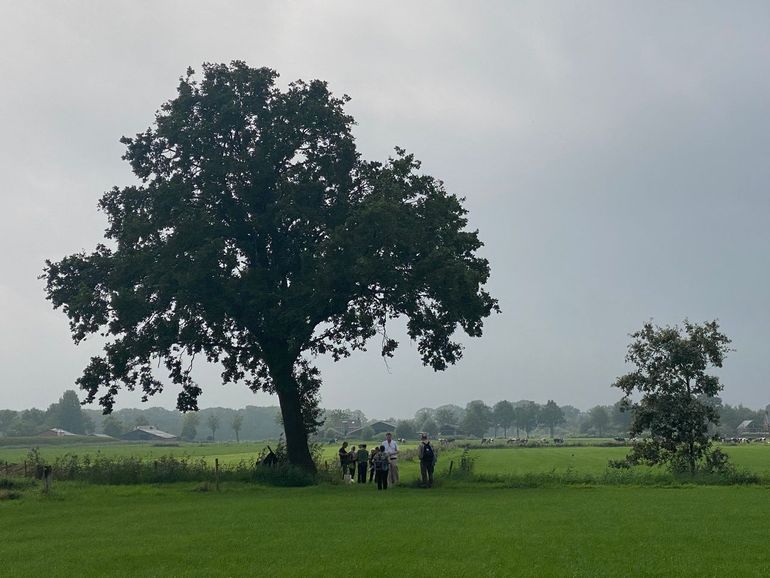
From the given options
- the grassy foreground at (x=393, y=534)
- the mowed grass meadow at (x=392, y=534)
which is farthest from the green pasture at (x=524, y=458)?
the grassy foreground at (x=393, y=534)

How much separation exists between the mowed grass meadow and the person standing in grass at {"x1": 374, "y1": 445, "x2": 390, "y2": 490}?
1814mm

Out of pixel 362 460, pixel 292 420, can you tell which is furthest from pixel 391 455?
pixel 292 420

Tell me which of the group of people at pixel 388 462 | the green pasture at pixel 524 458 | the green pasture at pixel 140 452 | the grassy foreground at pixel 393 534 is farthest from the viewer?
the green pasture at pixel 140 452

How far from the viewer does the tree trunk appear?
1373 inches

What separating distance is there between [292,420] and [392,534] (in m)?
19.9

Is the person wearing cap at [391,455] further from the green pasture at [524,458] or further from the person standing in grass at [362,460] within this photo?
the green pasture at [524,458]

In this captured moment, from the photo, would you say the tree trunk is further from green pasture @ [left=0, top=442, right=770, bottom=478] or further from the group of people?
green pasture @ [left=0, top=442, right=770, bottom=478]

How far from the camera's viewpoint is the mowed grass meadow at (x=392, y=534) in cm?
1239

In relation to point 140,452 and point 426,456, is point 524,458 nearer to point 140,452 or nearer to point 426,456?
point 426,456

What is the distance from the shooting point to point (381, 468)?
29.0m

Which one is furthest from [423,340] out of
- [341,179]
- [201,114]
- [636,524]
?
[636,524]

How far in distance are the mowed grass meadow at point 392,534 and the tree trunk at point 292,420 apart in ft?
26.4

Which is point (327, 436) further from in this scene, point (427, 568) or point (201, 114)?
point (427, 568)

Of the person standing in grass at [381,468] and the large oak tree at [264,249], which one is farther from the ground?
the large oak tree at [264,249]
